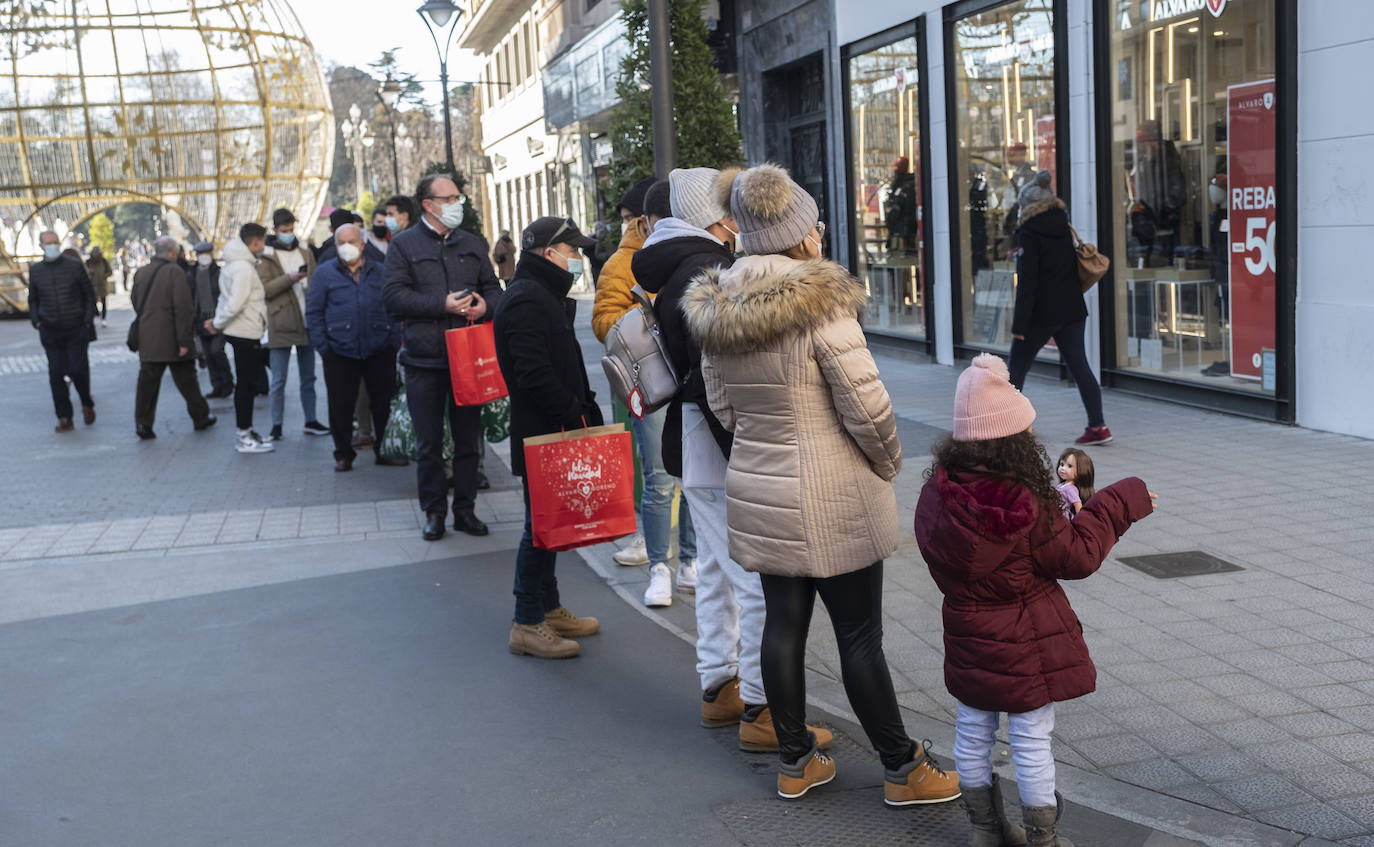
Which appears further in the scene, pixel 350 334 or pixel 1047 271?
pixel 350 334

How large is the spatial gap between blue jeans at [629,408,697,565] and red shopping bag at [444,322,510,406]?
1.45m

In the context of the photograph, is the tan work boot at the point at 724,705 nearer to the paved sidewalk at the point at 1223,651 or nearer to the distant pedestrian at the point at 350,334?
the paved sidewalk at the point at 1223,651

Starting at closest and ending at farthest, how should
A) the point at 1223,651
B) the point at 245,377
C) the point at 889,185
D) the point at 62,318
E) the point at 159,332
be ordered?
the point at 1223,651 → the point at 245,377 → the point at 159,332 → the point at 62,318 → the point at 889,185

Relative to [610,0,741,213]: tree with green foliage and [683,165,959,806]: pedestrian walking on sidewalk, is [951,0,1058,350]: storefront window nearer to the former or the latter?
[610,0,741,213]: tree with green foliage

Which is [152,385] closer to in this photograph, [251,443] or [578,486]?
[251,443]

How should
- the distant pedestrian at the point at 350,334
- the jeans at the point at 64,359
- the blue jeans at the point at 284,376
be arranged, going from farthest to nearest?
the jeans at the point at 64,359 → the blue jeans at the point at 284,376 → the distant pedestrian at the point at 350,334

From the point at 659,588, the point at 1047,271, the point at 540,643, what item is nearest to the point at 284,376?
the point at 1047,271

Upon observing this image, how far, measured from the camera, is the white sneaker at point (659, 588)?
6590mm

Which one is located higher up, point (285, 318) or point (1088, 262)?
point (1088, 262)

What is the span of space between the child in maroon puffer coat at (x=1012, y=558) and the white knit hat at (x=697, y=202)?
1.43 m

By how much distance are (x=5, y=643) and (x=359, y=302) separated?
4393 millimetres

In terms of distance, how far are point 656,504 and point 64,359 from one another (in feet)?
30.4

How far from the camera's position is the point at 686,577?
681 centimetres

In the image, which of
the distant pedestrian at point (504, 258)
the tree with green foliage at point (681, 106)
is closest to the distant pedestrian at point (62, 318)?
the distant pedestrian at point (504, 258)
